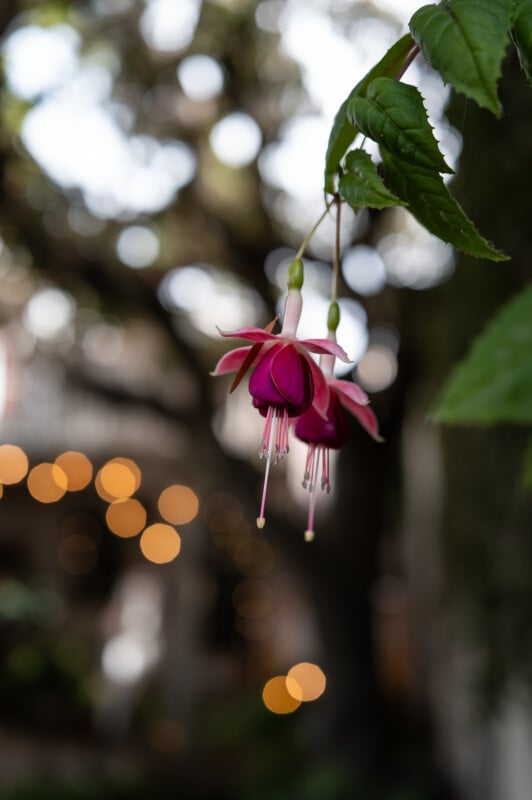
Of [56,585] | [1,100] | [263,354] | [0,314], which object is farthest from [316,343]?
[56,585]

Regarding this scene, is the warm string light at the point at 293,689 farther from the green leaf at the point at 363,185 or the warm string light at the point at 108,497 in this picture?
the green leaf at the point at 363,185

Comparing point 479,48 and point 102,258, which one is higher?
point 102,258

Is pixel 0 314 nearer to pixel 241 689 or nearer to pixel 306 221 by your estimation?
pixel 306 221

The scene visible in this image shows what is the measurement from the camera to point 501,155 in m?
1.33

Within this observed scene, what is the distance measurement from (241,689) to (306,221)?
3344mm

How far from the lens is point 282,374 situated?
348 millimetres

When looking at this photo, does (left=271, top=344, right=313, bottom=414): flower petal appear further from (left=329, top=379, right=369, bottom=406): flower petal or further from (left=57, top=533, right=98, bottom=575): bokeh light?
(left=57, top=533, right=98, bottom=575): bokeh light

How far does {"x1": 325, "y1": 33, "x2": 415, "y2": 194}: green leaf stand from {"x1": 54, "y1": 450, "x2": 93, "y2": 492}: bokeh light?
495 centimetres

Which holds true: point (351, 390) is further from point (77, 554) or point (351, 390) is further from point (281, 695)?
point (77, 554)

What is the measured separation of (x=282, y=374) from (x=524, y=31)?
0.16m

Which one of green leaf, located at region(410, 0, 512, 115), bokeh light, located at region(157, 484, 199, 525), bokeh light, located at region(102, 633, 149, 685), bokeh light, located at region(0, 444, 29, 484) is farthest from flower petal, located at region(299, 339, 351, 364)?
bokeh light, located at region(157, 484, 199, 525)

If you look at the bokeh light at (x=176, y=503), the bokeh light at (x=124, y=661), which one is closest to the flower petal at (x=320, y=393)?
the bokeh light at (x=124, y=661)

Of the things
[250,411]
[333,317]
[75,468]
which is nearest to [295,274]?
[333,317]

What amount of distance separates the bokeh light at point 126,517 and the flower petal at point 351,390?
219 inches
